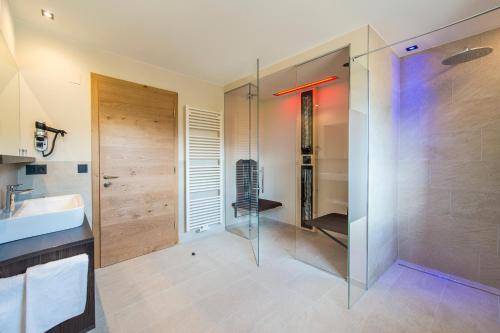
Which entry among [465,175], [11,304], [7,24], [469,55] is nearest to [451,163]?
[465,175]

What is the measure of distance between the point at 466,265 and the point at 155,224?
11.8 feet

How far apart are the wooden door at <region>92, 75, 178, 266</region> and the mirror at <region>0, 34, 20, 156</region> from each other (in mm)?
621

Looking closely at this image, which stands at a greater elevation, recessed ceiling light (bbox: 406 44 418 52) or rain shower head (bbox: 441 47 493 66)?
recessed ceiling light (bbox: 406 44 418 52)

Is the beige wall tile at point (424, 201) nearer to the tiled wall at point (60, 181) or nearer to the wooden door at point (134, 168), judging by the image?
the wooden door at point (134, 168)

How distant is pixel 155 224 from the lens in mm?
2912

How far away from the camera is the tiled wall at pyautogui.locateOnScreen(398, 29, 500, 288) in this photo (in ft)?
6.74

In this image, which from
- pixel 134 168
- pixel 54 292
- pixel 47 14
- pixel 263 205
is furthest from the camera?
pixel 263 205

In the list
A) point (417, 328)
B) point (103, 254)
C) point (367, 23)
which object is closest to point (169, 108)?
point (103, 254)

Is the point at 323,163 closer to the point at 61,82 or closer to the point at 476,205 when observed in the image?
the point at 476,205

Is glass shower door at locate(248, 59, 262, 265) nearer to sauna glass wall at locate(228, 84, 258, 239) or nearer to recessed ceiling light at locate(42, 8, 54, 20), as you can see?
sauna glass wall at locate(228, 84, 258, 239)

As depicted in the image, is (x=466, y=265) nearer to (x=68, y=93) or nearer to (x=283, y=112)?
(x=283, y=112)

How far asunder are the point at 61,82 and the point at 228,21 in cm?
183

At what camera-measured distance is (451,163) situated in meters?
2.26

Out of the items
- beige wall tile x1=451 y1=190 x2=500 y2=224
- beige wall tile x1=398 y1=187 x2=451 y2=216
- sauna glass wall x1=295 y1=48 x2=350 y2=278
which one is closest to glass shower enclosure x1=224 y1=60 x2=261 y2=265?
sauna glass wall x1=295 y1=48 x2=350 y2=278
